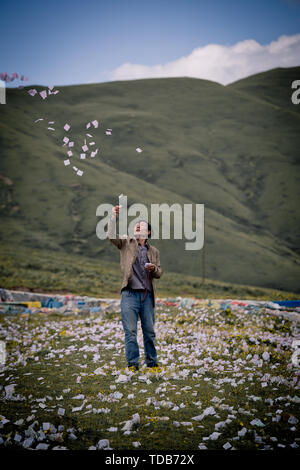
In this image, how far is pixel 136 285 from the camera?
8688mm

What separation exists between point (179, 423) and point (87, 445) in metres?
1.47

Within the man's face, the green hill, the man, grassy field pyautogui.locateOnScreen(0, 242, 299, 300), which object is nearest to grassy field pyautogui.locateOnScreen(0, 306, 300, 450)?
the man

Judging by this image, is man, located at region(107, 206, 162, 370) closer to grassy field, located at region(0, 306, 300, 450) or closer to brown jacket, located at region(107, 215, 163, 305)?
brown jacket, located at region(107, 215, 163, 305)

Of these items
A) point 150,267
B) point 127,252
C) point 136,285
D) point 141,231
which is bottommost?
point 136,285

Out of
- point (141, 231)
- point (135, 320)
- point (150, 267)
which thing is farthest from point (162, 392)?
point (141, 231)

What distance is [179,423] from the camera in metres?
6.13

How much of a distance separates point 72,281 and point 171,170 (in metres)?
84.1

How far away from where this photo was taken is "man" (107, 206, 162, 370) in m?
8.67

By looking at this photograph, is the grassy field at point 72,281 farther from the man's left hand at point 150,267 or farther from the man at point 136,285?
the man's left hand at point 150,267

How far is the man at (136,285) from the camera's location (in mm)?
8672

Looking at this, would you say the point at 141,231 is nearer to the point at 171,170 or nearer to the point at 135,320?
the point at 135,320

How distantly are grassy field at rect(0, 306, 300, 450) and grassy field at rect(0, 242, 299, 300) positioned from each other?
Answer: 21.3 metres

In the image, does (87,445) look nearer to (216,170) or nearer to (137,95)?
(216,170)

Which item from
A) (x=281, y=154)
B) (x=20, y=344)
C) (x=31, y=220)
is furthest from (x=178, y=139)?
(x=20, y=344)
